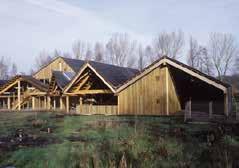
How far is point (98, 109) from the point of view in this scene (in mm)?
30734

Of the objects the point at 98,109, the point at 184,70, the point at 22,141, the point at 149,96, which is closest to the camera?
the point at 22,141

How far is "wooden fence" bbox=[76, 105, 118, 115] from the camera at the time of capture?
95.9 ft

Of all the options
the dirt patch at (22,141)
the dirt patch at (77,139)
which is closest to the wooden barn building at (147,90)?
the dirt patch at (77,139)

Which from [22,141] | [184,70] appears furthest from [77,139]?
[184,70]

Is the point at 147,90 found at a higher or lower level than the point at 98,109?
higher

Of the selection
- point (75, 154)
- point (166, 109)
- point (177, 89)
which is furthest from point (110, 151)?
point (177, 89)

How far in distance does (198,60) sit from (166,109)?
61842 millimetres

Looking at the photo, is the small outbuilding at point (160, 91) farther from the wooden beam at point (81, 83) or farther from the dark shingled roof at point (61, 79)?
the dark shingled roof at point (61, 79)

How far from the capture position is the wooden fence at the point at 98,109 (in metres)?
29.2

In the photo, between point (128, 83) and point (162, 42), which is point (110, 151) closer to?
point (128, 83)

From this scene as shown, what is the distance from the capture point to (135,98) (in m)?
27.7

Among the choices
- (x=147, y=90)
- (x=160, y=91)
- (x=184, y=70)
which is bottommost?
(x=160, y=91)

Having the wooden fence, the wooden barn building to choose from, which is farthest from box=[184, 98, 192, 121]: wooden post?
the wooden fence

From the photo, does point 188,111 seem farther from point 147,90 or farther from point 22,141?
point 22,141
